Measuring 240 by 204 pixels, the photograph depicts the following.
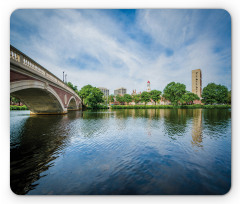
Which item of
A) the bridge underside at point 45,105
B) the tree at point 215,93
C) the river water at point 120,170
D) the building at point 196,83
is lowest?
the river water at point 120,170

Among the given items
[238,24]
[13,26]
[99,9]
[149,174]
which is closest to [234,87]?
[238,24]

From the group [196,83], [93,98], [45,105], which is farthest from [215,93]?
[196,83]

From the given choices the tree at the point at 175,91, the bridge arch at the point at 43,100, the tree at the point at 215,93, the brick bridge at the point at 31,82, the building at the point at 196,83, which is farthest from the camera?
the building at the point at 196,83

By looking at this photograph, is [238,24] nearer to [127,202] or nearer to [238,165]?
[238,165]

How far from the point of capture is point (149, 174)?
98.9 inches

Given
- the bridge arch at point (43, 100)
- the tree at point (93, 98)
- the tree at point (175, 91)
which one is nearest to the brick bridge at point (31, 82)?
the bridge arch at point (43, 100)

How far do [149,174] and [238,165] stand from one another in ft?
9.03

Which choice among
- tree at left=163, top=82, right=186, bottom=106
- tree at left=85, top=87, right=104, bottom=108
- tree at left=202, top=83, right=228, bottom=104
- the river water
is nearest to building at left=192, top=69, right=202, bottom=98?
tree at left=163, top=82, right=186, bottom=106

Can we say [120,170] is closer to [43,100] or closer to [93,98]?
[43,100]

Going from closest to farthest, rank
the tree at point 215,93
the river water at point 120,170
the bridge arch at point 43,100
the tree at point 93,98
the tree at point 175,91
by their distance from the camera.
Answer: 1. the river water at point 120,170
2. the bridge arch at point 43,100
3. the tree at point 215,93
4. the tree at point 93,98
5. the tree at point 175,91

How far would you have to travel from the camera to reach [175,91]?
40.9 metres

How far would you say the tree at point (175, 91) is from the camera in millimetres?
39500

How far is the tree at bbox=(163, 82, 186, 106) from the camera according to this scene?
39.5 m

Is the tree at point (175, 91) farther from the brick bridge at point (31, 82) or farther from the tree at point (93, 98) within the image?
the brick bridge at point (31, 82)
